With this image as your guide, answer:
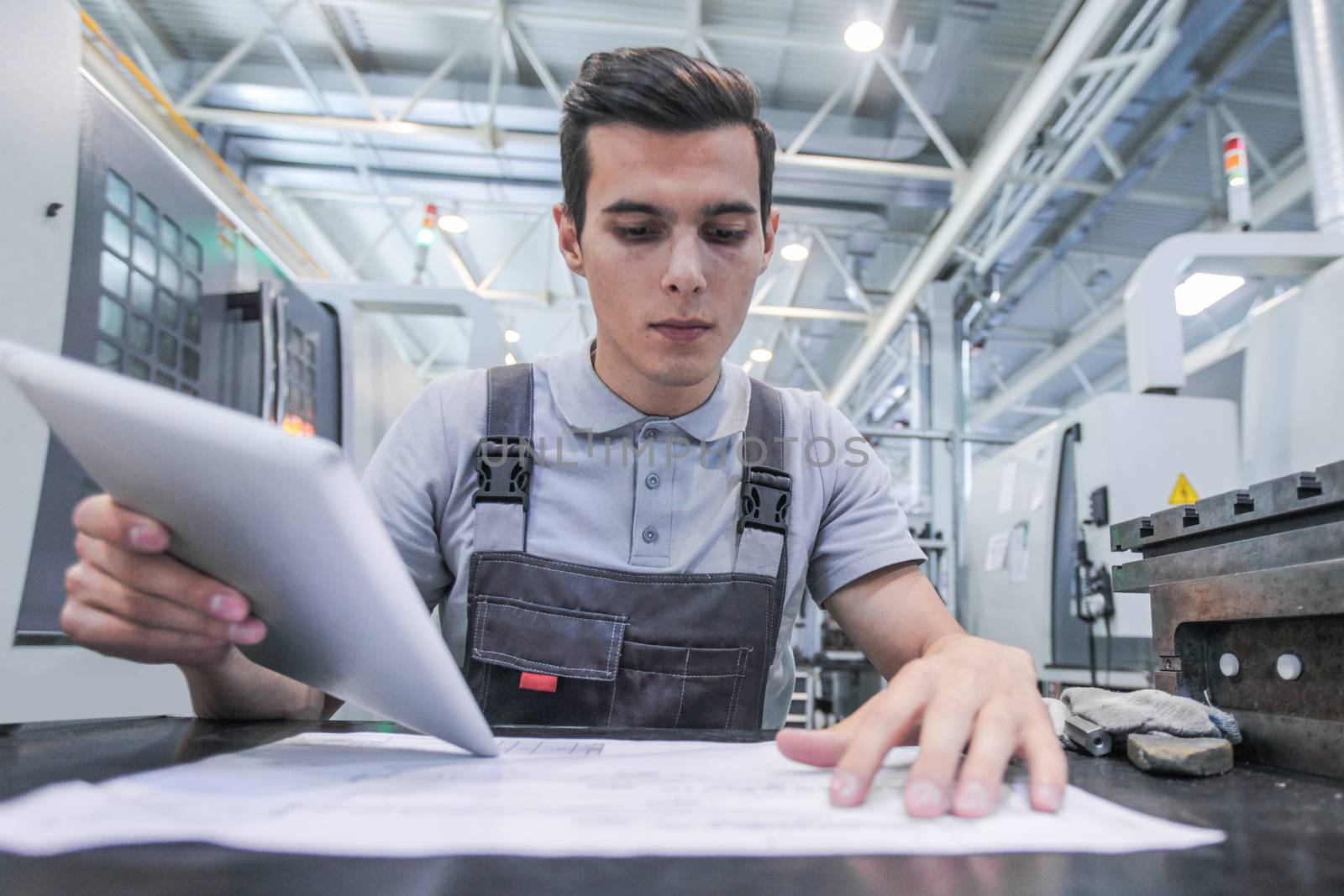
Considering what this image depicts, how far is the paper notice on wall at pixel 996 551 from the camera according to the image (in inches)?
133

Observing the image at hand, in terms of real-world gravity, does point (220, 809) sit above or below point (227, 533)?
below

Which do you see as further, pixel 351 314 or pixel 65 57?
pixel 351 314

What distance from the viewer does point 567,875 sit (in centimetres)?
32

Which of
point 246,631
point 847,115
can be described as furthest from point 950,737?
point 847,115

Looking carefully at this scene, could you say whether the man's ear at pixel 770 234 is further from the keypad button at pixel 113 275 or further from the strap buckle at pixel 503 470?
the keypad button at pixel 113 275

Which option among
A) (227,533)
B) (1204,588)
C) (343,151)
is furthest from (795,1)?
(227,533)

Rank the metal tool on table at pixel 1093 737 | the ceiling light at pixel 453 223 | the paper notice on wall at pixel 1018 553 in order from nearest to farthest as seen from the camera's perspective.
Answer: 1. the metal tool on table at pixel 1093 737
2. the paper notice on wall at pixel 1018 553
3. the ceiling light at pixel 453 223

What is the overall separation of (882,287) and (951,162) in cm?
253

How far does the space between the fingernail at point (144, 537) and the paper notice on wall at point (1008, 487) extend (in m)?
3.24

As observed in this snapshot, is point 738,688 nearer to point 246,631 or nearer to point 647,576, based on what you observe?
point 647,576

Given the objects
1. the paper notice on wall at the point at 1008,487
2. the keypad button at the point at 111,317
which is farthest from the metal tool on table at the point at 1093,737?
the paper notice on wall at the point at 1008,487

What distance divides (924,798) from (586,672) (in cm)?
57

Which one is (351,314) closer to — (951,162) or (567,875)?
(567,875)

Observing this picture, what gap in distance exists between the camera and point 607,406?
3.70 ft
